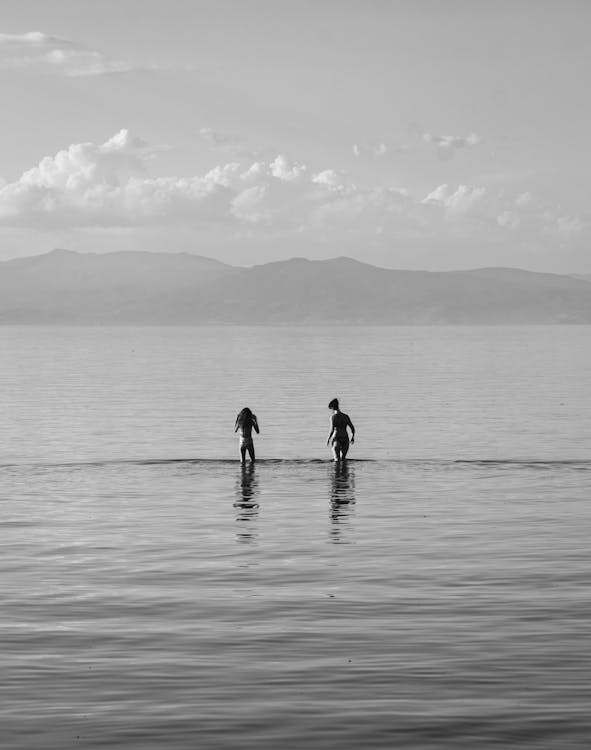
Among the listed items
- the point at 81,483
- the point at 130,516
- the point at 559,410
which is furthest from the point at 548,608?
the point at 559,410

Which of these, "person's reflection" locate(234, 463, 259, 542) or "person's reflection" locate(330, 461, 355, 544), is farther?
"person's reflection" locate(330, 461, 355, 544)

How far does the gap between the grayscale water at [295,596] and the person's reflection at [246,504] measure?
96 mm

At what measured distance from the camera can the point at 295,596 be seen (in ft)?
69.6

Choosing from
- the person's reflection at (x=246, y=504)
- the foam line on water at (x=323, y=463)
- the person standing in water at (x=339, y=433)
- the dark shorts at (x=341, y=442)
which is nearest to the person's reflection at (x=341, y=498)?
the person standing in water at (x=339, y=433)

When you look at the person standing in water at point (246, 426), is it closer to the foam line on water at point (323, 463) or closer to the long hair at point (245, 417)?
the long hair at point (245, 417)

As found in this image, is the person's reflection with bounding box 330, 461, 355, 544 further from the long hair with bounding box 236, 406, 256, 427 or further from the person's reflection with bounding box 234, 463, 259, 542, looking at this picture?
the long hair with bounding box 236, 406, 256, 427

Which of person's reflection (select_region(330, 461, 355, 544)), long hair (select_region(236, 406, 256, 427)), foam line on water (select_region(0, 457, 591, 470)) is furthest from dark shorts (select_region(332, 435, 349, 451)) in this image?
long hair (select_region(236, 406, 256, 427))

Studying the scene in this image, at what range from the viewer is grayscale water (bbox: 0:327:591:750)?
1458 cm

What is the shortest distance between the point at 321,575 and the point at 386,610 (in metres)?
3.24

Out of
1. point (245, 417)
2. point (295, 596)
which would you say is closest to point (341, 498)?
point (245, 417)

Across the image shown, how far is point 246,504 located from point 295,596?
38.4ft

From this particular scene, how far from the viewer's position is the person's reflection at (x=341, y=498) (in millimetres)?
28391

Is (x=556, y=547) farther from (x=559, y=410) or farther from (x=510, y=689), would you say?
(x=559, y=410)

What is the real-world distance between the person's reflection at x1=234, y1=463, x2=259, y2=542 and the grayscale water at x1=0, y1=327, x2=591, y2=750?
96 millimetres
